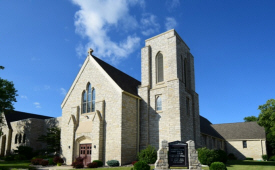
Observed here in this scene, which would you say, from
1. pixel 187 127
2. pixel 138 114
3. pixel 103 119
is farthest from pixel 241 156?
pixel 103 119

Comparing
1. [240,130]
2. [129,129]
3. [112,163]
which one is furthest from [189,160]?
[240,130]

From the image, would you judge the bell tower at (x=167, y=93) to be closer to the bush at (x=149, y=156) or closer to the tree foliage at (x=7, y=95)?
the bush at (x=149, y=156)

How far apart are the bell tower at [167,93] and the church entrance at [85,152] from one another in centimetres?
550

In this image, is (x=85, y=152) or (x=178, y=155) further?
(x=85, y=152)

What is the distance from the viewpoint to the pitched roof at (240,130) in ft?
141

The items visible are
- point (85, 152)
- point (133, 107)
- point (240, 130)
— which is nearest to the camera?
point (85, 152)

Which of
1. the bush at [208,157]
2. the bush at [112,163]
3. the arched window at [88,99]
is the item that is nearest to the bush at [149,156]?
the bush at [112,163]

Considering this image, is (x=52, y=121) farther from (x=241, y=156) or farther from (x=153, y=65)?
(x=241, y=156)

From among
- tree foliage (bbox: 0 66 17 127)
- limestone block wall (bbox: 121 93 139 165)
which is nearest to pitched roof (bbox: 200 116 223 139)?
limestone block wall (bbox: 121 93 139 165)

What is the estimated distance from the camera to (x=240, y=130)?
45.6 m

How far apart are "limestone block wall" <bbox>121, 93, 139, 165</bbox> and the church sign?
6406 mm

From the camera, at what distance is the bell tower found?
23.0 meters

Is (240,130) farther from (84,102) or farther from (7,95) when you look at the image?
(7,95)

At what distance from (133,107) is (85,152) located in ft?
22.7
